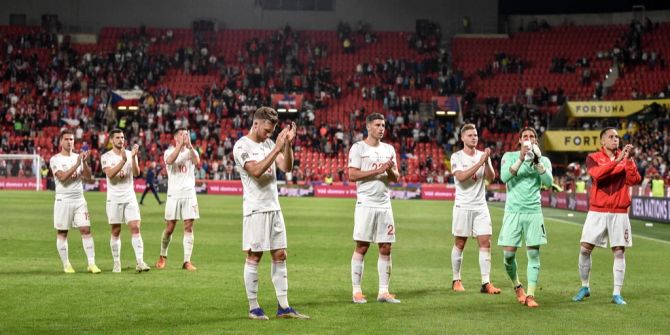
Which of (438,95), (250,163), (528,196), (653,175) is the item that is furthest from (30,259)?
(438,95)

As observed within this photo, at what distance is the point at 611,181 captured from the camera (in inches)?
441

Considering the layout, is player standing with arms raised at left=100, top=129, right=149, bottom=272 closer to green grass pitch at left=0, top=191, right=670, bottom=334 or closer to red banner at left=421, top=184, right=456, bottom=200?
green grass pitch at left=0, top=191, right=670, bottom=334

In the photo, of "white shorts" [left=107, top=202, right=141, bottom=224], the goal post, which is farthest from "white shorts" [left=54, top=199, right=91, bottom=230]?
the goal post

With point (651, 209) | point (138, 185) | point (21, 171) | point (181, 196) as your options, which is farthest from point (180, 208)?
point (21, 171)

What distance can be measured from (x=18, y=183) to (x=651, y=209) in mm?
35484

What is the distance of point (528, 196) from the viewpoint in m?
11.0

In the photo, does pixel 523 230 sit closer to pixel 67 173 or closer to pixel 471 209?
pixel 471 209

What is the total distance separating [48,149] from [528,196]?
44.1 metres

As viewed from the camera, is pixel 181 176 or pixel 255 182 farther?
pixel 181 176

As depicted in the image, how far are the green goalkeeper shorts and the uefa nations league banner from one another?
17682mm

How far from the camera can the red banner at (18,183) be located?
155 feet

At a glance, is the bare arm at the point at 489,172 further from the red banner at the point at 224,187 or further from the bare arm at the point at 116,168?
the red banner at the point at 224,187

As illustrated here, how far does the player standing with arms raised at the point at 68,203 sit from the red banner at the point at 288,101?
Result: 4029cm

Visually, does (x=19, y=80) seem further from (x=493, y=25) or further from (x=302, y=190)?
(x=493, y=25)
